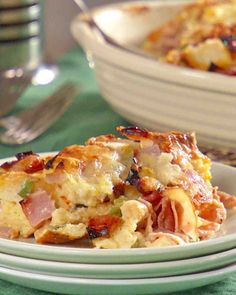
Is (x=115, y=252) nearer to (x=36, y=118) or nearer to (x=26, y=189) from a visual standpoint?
(x=26, y=189)

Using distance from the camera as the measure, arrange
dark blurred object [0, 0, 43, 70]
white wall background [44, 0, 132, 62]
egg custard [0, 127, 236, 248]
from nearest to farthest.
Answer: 1. egg custard [0, 127, 236, 248]
2. dark blurred object [0, 0, 43, 70]
3. white wall background [44, 0, 132, 62]

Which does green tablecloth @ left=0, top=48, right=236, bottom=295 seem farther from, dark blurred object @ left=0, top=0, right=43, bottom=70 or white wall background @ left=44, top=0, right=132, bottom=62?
white wall background @ left=44, top=0, right=132, bottom=62

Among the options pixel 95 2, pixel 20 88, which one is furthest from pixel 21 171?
pixel 95 2

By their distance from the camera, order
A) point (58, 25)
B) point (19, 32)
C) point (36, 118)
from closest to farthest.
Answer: point (36, 118)
point (19, 32)
point (58, 25)

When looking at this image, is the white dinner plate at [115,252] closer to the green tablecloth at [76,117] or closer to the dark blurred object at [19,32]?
the green tablecloth at [76,117]

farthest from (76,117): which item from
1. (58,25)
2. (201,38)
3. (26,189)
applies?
(58,25)

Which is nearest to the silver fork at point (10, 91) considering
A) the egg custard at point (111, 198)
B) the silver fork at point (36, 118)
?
the silver fork at point (36, 118)

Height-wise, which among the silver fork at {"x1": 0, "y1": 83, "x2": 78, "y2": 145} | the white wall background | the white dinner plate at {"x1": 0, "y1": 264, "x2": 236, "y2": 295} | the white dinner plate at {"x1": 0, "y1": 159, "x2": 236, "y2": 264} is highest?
the white dinner plate at {"x1": 0, "y1": 159, "x2": 236, "y2": 264}

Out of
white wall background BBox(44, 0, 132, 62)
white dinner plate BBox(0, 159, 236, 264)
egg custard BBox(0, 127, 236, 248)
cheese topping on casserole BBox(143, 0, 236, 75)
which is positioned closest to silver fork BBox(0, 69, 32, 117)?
cheese topping on casserole BBox(143, 0, 236, 75)
